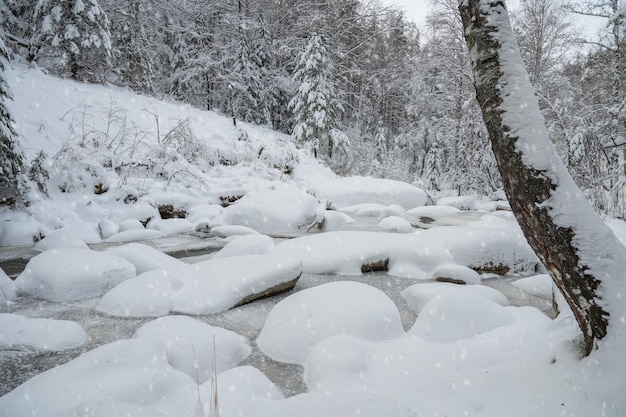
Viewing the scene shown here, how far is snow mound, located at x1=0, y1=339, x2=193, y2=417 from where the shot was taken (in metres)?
1.64

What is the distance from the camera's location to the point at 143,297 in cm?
302

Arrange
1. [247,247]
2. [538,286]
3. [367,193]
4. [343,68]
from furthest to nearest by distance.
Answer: [343,68]
[367,193]
[247,247]
[538,286]

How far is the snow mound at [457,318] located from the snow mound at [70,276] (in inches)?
104

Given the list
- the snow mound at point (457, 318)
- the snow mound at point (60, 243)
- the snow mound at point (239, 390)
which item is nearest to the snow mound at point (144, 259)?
the snow mound at point (60, 243)

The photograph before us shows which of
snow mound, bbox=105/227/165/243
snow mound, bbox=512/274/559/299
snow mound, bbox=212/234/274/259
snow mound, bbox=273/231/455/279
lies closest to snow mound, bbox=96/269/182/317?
snow mound, bbox=212/234/274/259

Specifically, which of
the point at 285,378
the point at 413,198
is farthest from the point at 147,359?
the point at 413,198

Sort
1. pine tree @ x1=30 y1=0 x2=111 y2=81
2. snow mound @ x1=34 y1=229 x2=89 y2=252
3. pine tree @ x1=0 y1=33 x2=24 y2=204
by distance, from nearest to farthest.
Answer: snow mound @ x1=34 y1=229 x2=89 y2=252
pine tree @ x1=0 y1=33 x2=24 y2=204
pine tree @ x1=30 y1=0 x2=111 y2=81

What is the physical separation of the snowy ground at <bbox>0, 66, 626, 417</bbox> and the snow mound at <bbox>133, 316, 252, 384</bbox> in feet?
0.03

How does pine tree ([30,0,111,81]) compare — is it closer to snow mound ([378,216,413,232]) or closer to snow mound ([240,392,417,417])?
snow mound ([378,216,413,232])

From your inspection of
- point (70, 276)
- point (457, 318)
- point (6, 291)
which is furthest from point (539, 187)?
point (6, 291)

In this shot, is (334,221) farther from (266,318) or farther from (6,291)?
(6,291)

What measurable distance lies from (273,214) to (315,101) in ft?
32.0

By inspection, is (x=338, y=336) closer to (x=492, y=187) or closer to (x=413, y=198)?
(x=413, y=198)

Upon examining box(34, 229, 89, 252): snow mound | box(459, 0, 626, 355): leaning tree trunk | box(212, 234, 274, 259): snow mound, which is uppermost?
box(459, 0, 626, 355): leaning tree trunk
